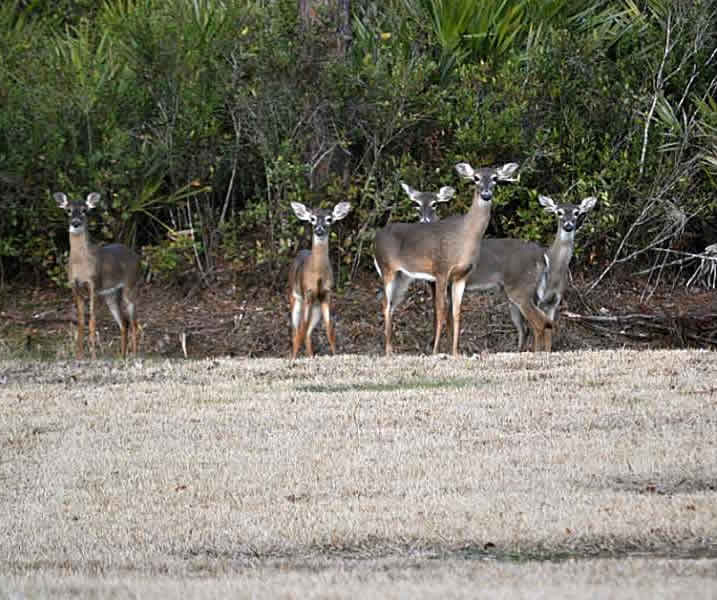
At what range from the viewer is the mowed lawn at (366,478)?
292 inches

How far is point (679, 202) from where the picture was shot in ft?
59.6

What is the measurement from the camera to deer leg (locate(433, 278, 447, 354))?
15.0m

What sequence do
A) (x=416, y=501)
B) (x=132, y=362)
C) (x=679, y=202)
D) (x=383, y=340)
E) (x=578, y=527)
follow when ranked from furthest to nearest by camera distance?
(x=679, y=202) < (x=383, y=340) < (x=132, y=362) < (x=416, y=501) < (x=578, y=527)

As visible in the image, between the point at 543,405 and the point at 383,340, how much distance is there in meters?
5.48

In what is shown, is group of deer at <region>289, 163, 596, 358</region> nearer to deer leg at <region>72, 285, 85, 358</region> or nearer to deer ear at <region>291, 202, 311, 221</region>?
deer ear at <region>291, 202, 311, 221</region>

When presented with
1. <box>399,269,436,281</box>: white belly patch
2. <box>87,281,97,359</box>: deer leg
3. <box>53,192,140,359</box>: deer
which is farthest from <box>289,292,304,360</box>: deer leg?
<box>87,281,97,359</box>: deer leg

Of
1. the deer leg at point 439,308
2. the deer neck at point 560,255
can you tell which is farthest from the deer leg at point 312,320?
the deer neck at point 560,255

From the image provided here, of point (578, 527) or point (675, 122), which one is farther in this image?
point (675, 122)

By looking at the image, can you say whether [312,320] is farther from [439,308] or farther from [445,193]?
[445,193]

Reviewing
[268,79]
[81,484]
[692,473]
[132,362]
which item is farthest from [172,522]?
[268,79]

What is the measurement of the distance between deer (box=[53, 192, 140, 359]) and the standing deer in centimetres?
332

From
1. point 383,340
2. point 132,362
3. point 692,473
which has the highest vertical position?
point 692,473

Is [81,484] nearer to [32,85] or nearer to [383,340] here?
[383,340]

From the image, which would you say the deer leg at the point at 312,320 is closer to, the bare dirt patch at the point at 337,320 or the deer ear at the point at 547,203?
the bare dirt patch at the point at 337,320
